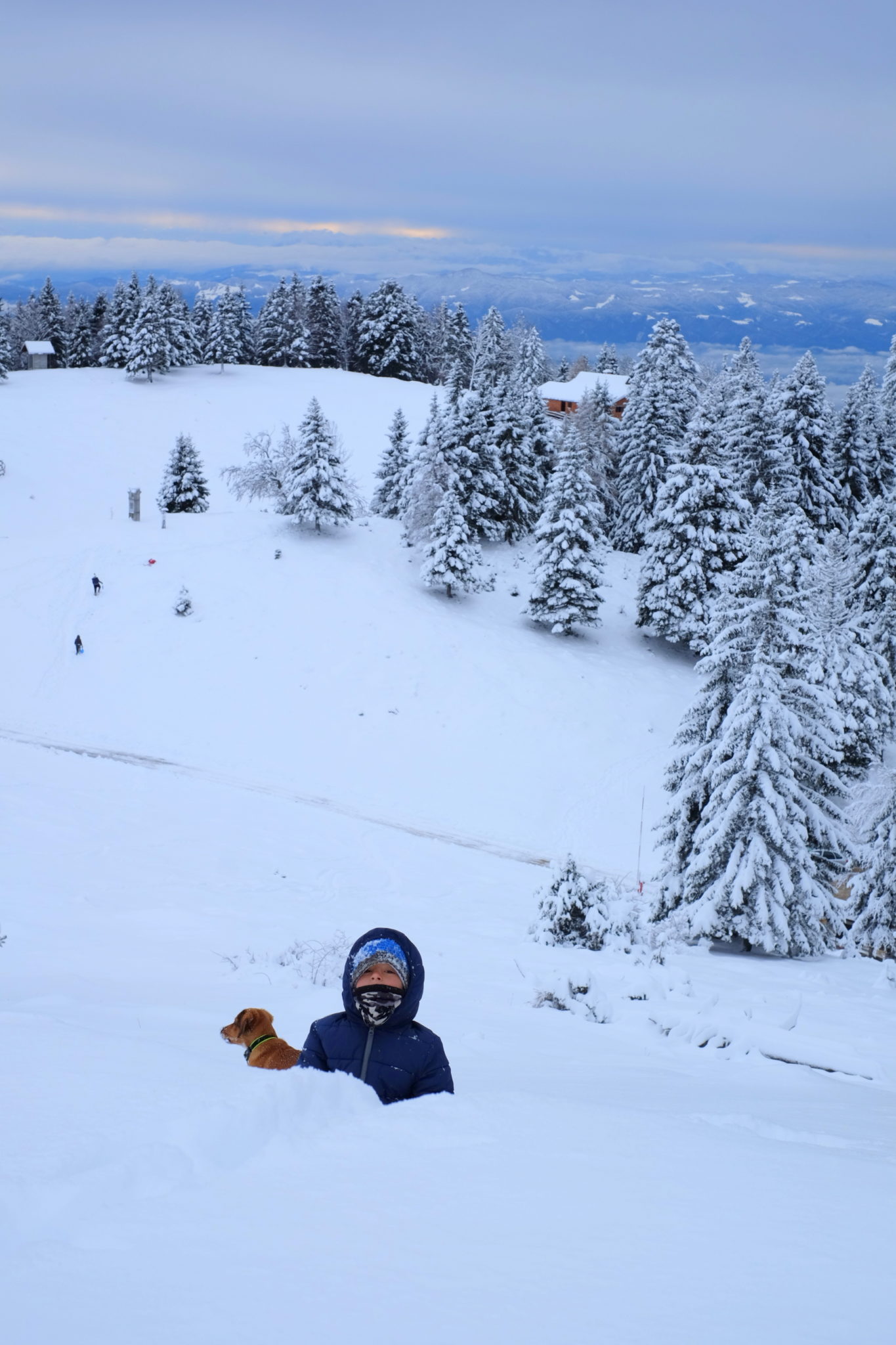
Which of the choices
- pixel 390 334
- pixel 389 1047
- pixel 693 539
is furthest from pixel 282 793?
pixel 390 334

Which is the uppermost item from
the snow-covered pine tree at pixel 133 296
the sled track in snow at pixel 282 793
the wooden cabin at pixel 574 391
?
the snow-covered pine tree at pixel 133 296

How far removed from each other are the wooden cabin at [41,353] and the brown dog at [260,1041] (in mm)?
84834

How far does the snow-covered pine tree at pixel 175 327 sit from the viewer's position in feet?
228

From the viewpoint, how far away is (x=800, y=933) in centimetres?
1438

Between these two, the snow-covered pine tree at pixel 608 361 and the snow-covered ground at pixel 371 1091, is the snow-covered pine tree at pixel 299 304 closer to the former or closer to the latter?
the snow-covered pine tree at pixel 608 361

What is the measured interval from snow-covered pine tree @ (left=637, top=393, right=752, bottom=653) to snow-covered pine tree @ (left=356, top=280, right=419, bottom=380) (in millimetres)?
47645

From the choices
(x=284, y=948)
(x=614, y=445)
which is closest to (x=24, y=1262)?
(x=284, y=948)

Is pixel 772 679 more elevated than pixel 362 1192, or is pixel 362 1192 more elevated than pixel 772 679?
pixel 362 1192

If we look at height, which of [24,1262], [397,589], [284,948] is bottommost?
[397,589]

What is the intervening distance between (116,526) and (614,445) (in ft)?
85.2

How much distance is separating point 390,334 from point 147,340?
2173 cm

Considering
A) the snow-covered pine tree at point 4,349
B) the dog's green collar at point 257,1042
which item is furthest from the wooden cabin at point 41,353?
the dog's green collar at point 257,1042

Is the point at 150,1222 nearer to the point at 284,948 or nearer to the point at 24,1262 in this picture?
the point at 24,1262

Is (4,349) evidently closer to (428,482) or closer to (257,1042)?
(428,482)
